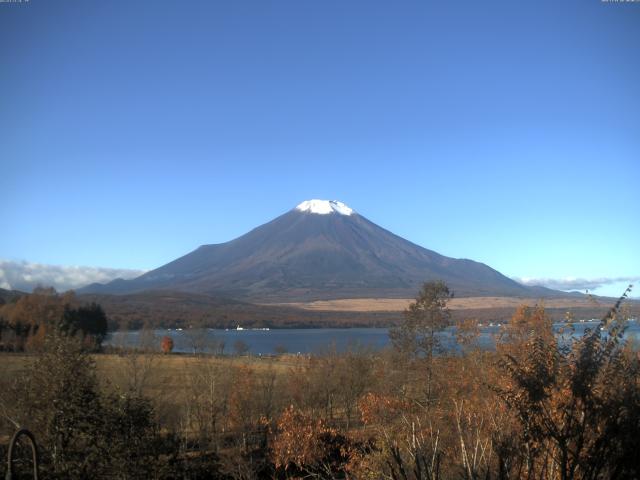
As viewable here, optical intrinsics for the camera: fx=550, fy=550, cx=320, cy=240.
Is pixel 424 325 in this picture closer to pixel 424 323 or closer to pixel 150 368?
pixel 424 323

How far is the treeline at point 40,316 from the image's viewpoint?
52.1m

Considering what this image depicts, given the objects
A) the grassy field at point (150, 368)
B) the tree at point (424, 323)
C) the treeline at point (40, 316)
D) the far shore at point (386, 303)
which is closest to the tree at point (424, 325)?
the tree at point (424, 323)

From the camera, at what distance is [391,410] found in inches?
631

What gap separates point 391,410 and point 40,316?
5098cm

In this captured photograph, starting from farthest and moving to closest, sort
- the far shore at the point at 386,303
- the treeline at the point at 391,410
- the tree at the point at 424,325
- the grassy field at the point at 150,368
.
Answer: the far shore at the point at 386,303 < the tree at the point at 424,325 < the grassy field at the point at 150,368 < the treeline at the point at 391,410

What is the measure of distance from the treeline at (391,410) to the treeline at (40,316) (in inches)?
904

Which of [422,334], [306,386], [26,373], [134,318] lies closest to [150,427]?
[26,373]

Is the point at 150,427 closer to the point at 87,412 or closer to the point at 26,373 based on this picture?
the point at 87,412

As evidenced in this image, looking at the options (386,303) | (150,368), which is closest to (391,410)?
(150,368)

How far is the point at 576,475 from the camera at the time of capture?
18.1 feet

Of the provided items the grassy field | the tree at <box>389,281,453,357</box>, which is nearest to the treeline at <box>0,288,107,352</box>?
the grassy field

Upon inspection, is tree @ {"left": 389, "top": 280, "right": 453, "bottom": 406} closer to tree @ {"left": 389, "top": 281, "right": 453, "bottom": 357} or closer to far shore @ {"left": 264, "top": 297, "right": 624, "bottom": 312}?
tree @ {"left": 389, "top": 281, "right": 453, "bottom": 357}

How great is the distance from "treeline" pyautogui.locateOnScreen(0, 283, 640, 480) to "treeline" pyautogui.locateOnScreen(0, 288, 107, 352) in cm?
2297

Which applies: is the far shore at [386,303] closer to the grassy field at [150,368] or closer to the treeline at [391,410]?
the grassy field at [150,368]
